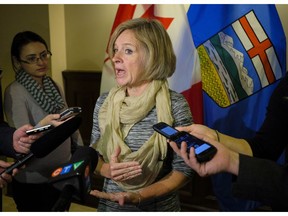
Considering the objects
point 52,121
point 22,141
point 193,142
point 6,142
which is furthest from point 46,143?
point 6,142

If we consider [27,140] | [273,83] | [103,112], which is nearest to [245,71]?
[273,83]

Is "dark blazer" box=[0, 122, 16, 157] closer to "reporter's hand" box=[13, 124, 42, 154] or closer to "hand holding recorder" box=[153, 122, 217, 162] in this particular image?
"reporter's hand" box=[13, 124, 42, 154]

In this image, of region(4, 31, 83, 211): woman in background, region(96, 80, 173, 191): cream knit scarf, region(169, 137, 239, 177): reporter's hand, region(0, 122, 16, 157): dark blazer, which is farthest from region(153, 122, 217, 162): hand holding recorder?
region(4, 31, 83, 211): woman in background

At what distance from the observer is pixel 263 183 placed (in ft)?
2.40

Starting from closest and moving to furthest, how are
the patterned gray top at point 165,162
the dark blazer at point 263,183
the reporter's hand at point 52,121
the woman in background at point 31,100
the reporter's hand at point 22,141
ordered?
the dark blazer at point 263,183
the reporter's hand at point 52,121
the reporter's hand at point 22,141
the patterned gray top at point 165,162
the woman in background at point 31,100

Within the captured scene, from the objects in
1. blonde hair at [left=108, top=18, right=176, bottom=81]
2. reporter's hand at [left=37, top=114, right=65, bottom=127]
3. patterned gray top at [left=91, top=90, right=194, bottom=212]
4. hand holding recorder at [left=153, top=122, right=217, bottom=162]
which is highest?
blonde hair at [left=108, top=18, right=176, bottom=81]

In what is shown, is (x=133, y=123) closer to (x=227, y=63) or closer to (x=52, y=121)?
(x=52, y=121)

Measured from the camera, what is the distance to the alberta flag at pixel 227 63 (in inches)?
67.1

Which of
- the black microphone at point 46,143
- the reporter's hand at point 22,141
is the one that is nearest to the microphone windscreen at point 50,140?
the black microphone at point 46,143

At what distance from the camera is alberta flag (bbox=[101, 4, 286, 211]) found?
1.70 m

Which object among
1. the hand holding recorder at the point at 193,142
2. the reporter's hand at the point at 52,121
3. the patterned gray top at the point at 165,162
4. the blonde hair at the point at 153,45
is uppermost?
the blonde hair at the point at 153,45

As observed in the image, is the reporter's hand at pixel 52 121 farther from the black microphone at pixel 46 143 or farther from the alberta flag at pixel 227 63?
the alberta flag at pixel 227 63

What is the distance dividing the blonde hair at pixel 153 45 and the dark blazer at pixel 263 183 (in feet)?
1.81
